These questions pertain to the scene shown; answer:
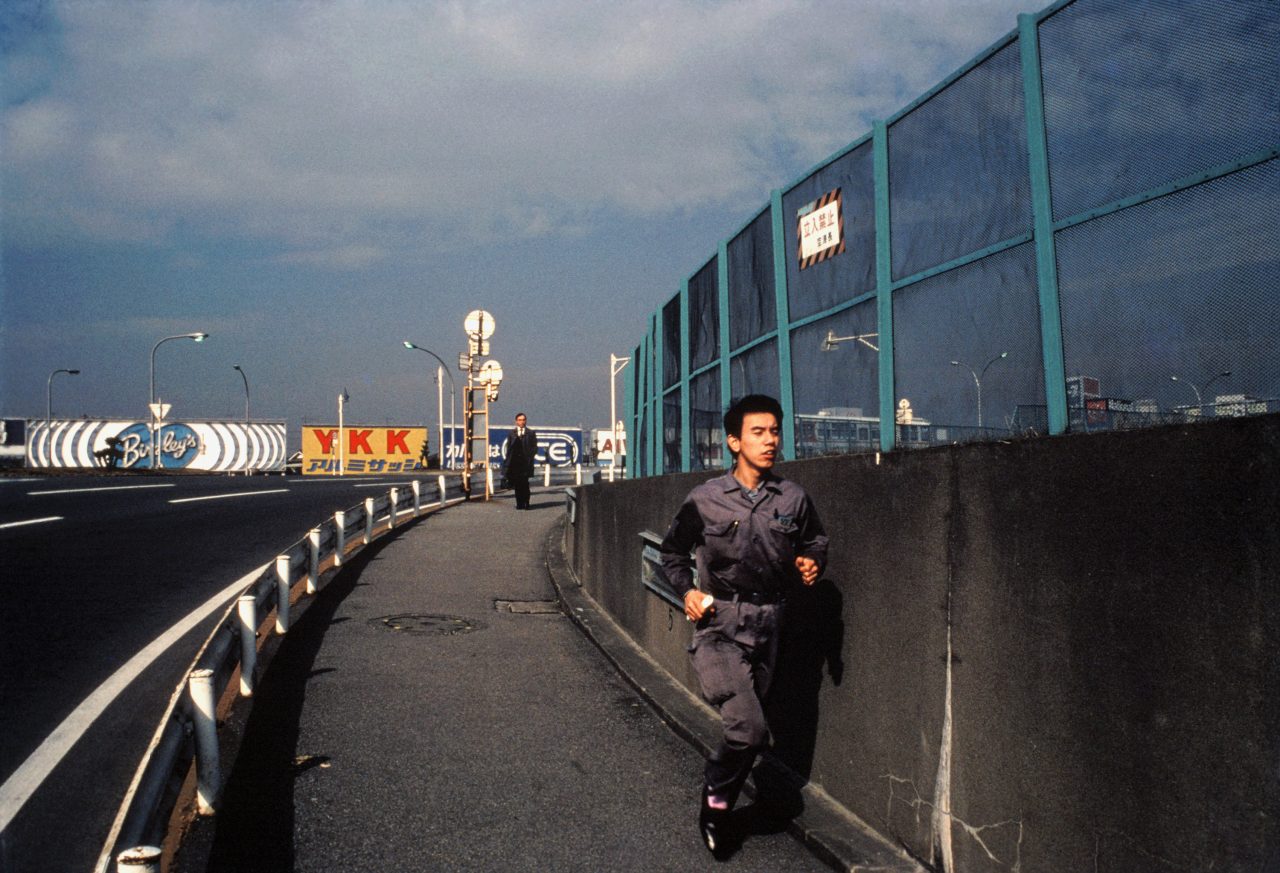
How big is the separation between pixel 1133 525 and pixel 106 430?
2722 inches

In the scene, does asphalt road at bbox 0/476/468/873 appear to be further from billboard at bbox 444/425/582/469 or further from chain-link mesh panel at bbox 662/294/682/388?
billboard at bbox 444/425/582/469

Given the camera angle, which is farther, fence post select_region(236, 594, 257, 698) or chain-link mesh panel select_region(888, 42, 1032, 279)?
fence post select_region(236, 594, 257, 698)

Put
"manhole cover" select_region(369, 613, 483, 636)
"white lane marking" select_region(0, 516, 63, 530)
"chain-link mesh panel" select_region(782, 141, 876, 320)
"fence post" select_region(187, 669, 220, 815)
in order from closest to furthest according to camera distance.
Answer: "fence post" select_region(187, 669, 220, 815) → "chain-link mesh panel" select_region(782, 141, 876, 320) → "manhole cover" select_region(369, 613, 483, 636) → "white lane marking" select_region(0, 516, 63, 530)

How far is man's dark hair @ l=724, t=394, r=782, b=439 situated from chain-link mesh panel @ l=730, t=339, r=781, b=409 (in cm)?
185

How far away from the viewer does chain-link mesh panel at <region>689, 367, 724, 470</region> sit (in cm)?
746

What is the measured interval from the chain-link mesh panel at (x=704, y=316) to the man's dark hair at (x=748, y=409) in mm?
3316

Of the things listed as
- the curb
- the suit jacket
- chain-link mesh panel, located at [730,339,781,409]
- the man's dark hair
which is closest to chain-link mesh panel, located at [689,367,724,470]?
chain-link mesh panel, located at [730,339,781,409]

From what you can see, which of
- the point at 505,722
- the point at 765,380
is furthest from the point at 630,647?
the point at 765,380

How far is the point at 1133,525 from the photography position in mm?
2904

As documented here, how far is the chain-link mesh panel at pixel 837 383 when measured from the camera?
503 cm

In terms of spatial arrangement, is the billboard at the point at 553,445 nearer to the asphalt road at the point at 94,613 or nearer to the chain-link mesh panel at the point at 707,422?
the asphalt road at the point at 94,613

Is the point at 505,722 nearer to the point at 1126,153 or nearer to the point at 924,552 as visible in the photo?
the point at 924,552

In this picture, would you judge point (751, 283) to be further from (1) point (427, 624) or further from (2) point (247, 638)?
(1) point (427, 624)

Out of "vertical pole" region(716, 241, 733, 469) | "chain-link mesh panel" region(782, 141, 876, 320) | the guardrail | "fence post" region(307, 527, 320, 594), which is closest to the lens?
the guardrail
